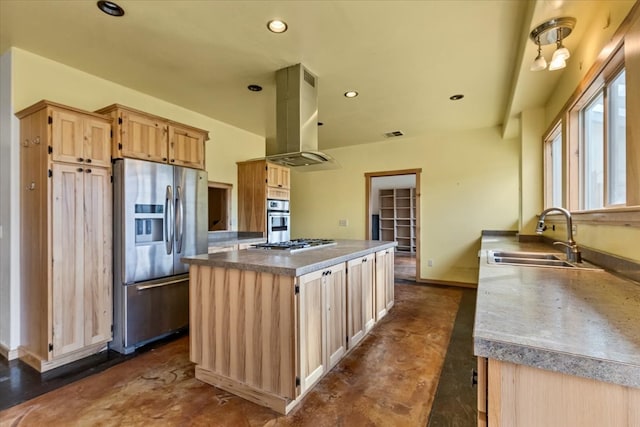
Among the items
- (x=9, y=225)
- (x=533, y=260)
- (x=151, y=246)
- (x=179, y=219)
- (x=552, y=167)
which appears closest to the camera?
(x=533, y=260)

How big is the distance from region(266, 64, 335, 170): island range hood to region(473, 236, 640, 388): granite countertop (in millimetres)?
1989

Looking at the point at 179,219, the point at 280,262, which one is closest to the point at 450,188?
the point at 280,262

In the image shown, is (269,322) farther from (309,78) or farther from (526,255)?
(309,78)

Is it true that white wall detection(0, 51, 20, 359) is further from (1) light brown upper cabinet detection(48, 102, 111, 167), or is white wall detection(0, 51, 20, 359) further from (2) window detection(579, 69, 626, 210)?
(2) window detection(579, 69, 626, 210)

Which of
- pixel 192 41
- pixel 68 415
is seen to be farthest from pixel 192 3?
pixel 68 415

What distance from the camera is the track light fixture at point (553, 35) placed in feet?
5.92

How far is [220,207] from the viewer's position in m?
4.50

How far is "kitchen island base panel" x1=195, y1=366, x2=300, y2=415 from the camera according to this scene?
181 centimetres

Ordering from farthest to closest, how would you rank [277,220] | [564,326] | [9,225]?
[277,220]
[9,225]
[564,326]

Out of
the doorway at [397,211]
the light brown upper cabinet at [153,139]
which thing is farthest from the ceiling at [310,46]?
the doorway at [397,211]

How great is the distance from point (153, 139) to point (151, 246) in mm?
1043

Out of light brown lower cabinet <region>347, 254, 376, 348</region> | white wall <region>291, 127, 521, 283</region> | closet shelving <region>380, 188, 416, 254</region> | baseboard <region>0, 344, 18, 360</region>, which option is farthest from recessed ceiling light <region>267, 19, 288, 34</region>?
closet shelving <region>380, 188, 416, 254</region>

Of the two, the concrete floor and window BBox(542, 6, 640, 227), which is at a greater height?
window BBox(542, 6, 640, 227)

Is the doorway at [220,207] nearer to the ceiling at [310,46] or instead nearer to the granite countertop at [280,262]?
the ceiling at [310,46]
